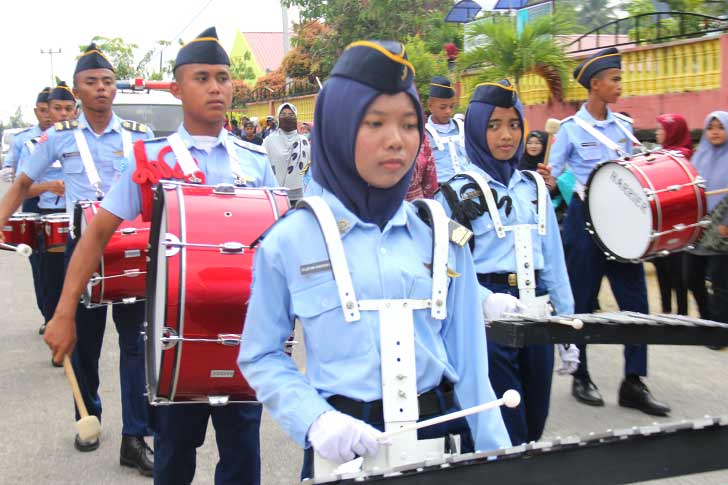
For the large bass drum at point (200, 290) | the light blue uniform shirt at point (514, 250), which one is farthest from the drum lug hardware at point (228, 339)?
the light blue uniform shirt at point (514, 250)

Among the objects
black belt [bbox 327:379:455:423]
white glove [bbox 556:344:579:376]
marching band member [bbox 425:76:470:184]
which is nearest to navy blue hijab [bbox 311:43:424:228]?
black belt [bbox 327:379:455:423]

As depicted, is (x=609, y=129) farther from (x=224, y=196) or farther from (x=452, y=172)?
(x=224, y=196)

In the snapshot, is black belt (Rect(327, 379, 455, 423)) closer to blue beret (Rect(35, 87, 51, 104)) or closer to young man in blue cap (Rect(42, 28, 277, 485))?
young man in blue cap (Rect(42, 28, 277, 485))

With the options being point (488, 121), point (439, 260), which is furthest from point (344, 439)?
point (488, 121)

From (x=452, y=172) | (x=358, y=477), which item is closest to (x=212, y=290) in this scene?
(x=358, y=477)

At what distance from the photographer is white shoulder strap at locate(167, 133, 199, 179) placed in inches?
141

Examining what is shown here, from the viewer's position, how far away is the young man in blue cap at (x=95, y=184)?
193 inches

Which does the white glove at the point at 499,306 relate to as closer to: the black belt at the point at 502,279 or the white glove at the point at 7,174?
the black belt at the point at 502,279

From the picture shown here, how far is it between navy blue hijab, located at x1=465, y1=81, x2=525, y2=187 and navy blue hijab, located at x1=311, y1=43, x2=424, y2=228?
1.78 m

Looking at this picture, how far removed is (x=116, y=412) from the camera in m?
6.02

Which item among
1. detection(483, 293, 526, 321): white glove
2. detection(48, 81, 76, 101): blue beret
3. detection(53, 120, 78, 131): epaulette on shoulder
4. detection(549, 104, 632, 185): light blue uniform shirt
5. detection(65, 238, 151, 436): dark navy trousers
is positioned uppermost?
detection(48, 81, 76, 101): blue beret

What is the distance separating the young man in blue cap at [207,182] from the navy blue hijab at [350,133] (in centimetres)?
138

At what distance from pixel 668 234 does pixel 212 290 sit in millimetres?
3652

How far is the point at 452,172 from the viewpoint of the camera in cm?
905
